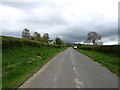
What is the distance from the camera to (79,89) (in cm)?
453

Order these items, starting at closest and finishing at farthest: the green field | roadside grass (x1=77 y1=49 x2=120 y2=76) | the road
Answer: the road, the green field, roadside grass (x1=77 y1=49 x2=120 y2=76)

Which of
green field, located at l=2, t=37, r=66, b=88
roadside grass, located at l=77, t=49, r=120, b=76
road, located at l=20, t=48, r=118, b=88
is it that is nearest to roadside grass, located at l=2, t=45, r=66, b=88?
green field, located at l=2, t=37, r=66, b=88

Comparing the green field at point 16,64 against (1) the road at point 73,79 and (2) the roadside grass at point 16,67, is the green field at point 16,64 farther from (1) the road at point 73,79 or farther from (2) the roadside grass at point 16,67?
(1) the road at point 73,79

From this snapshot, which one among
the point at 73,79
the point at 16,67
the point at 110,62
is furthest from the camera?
the point at 110,62

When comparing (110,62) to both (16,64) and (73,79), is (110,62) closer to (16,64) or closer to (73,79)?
(73,79)

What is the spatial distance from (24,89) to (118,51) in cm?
1616

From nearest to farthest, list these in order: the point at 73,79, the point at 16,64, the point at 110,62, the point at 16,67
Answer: the point at 73,79
the point at 16,67
the point at 16,64
the point at 110,62

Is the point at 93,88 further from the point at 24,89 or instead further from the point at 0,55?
the point at 0,55

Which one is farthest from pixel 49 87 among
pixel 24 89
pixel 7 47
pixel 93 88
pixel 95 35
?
pixel 95 35

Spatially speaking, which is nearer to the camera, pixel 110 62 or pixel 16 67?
pixel 16 67

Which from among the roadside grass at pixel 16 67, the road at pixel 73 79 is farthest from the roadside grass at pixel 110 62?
the roadside grass at pixel 16 67

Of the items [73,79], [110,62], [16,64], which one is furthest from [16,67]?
[110,62]

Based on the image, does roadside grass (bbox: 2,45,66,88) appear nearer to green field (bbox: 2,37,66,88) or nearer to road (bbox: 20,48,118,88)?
green field (bbox: 2,37,66,88)

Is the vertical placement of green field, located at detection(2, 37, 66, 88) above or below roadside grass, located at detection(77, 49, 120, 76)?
above
